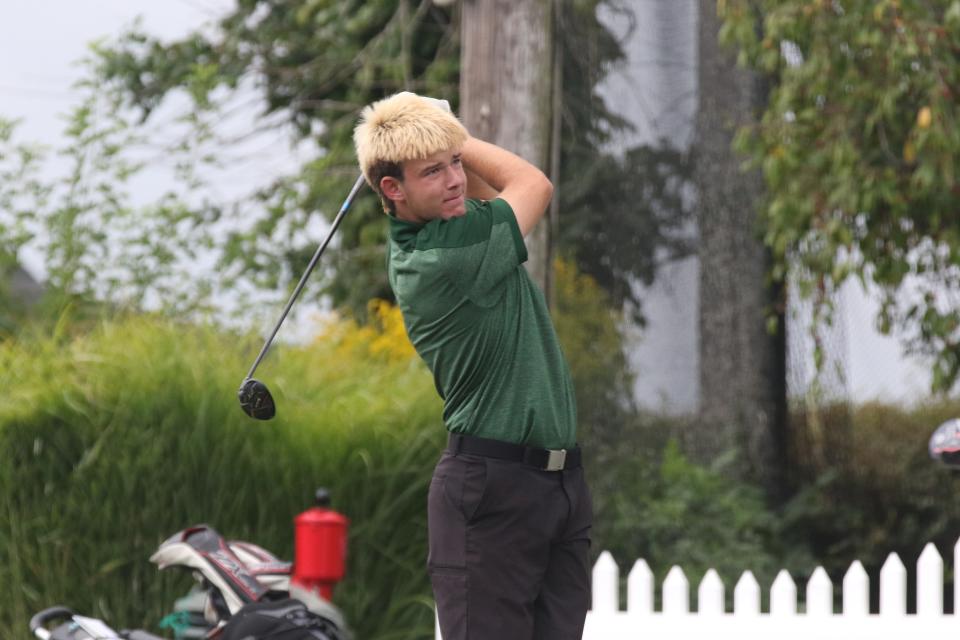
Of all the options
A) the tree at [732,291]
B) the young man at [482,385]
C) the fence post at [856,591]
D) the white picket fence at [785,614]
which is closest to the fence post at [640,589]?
the white picket fence at [785,614]

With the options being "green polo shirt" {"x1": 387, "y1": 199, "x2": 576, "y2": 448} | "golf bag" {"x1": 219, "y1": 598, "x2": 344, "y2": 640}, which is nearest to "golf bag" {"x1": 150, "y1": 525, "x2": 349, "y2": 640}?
"golf bag" {"x1": 219, "y1": 598, "x2": 344, "y2": 640}

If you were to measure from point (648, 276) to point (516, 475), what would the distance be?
13.7 ft

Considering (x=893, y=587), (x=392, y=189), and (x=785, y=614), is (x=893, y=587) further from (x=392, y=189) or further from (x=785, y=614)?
(x=392, y=189)

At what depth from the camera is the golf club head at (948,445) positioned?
11.5 feet

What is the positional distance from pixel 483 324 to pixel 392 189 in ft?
1.01

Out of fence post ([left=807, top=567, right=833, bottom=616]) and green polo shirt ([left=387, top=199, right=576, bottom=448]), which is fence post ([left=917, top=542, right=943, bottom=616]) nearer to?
fence post ([left=807, top=567, right=833, bottom=616])

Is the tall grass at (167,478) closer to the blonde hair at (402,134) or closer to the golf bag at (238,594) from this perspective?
the golf bag at (238,594)

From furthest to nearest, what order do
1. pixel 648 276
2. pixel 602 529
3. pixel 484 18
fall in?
pixel 648 276, pixel 602 529, pixel 484 18

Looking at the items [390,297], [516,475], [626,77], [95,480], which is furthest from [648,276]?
[516,475]

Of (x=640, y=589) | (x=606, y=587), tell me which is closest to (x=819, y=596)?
(x=640, y=589)

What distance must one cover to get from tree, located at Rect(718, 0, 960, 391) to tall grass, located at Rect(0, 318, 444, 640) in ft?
6.06

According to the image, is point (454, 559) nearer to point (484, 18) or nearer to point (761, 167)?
point (484, 18)

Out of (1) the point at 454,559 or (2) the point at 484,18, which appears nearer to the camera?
(1) the point at 454,559

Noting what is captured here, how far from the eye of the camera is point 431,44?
29.4 feet
